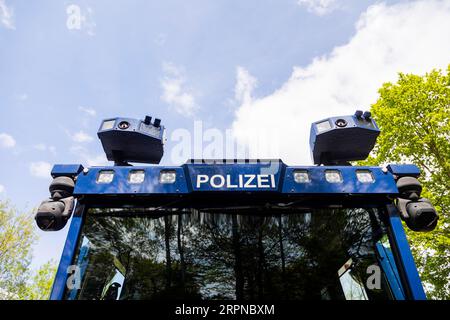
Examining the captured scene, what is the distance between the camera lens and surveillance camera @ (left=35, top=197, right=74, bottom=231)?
2.11m

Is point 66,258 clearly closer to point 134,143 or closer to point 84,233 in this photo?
point 84,233

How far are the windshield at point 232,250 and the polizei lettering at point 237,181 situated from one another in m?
0.21

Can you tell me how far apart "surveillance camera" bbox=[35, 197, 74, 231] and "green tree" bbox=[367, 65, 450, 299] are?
10637mm

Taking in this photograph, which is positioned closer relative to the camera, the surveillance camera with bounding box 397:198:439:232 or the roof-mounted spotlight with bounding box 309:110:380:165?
the surveillance camera with bounding box 397:198:439:232

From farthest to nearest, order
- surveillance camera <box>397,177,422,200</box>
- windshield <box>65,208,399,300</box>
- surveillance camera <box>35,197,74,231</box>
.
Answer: windshield <box>65,208,399,300</box>
surveillance camera <box>397,177,422,200</box>
surveillance camera <box>35,197,74,231</box>

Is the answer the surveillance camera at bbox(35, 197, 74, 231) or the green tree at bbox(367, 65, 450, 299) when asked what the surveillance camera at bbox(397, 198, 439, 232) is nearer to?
the surveillance camera at bbox(35, 197, 74, 231)

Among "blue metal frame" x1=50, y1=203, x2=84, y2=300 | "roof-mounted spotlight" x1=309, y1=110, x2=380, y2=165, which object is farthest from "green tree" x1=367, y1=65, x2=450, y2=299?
"blue metal frame" x1=50, y1=203, x2=84, y2=300

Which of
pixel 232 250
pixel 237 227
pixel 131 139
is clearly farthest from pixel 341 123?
pixel 131 139

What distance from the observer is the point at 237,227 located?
2361mm

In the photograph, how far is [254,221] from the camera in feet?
7.76

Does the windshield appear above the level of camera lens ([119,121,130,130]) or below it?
below

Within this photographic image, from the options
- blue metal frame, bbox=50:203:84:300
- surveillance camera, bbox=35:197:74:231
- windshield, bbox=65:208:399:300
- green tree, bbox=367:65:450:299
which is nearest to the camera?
blue metal frame, bbox=50:203:84:300

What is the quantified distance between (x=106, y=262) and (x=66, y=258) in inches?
18.4
